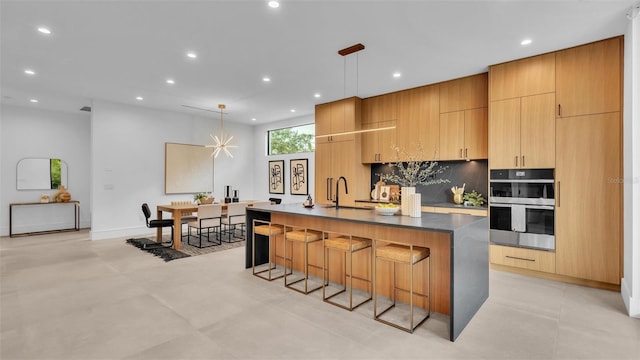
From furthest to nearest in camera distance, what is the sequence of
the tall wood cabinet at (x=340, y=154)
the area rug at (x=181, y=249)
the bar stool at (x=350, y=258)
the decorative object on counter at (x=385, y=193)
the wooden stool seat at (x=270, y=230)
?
the tall wood cabinet at (x=340, y=154) < the decorative object on counter at (x=385, y=193) < the area rug at (x=181, y=249) < the wooden stool seat at (x=270, y=230) < the bar stool at (x=350, y=258)

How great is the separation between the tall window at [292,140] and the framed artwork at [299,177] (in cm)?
34

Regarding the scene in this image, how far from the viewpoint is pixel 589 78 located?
12.0ft

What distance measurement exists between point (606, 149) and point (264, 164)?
291 inches

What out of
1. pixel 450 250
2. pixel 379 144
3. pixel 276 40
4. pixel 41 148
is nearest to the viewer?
pixel 450 250

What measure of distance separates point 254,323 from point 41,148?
7848mm

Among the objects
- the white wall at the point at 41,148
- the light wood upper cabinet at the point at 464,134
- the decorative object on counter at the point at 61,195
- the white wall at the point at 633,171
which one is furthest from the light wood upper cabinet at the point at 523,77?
the decorative object on counter at the point at 61,195

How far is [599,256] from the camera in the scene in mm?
3570

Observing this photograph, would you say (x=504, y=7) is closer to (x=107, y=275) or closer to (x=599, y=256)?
(x=599, y=256)

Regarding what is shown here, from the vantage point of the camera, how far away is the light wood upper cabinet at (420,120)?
516 cm

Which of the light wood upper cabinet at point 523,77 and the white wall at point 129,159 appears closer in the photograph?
the light wood upper cabinet at point 523,77

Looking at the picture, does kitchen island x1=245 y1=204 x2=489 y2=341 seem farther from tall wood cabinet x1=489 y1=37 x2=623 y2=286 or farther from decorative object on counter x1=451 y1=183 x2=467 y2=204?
decorative object on counter x1=451 y1=183 x2=467 y2=204

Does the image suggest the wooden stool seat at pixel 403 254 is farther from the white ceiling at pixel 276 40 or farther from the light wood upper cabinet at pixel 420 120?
the light wood upper cabinet at pixel 420 120

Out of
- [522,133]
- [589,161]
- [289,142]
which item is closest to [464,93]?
[522,133]

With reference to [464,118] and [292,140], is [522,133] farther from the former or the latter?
[292,140]
